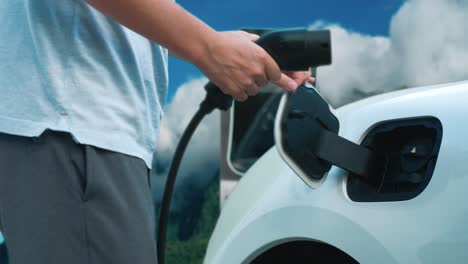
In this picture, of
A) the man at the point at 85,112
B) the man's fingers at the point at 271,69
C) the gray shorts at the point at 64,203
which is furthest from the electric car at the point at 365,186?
the gray shorts at the point at 64,203

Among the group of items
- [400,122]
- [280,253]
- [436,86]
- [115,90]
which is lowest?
[280,253]

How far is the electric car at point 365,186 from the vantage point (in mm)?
1248

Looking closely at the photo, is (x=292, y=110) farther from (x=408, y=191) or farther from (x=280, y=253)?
(x=280, y=253)

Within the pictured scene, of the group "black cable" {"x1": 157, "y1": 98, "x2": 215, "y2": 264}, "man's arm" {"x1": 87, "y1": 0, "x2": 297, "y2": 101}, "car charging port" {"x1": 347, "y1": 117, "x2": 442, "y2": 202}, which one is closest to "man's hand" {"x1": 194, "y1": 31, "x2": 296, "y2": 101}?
"man's arm" {"x1": 87, "y1": 0, "x2": 297, "y2": 101}

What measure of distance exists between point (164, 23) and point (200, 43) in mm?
61

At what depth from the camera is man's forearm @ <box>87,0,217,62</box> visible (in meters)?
1.00

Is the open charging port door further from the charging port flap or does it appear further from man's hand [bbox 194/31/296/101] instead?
man's hand [bbox 194/31/296/101]

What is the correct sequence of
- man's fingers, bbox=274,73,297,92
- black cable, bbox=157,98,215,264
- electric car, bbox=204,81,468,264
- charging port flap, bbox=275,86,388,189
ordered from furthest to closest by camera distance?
black cable, bbox=157,98,215,264
charging port flap, bbox=275,86,388,189
electric car, bbox=204,81,468,264
man's fingers, bbox=274,73,297,92

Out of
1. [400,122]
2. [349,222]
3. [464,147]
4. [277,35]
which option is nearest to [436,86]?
[400,122]

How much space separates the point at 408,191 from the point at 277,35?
16.9 inches

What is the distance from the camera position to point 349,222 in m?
1.35

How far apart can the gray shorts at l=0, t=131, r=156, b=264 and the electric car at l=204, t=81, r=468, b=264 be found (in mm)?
353

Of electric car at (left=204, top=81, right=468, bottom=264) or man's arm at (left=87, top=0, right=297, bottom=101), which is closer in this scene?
man's arm at (left=87, top=0, right=297, bottom=101)

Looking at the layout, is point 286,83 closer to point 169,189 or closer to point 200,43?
point 200,43
